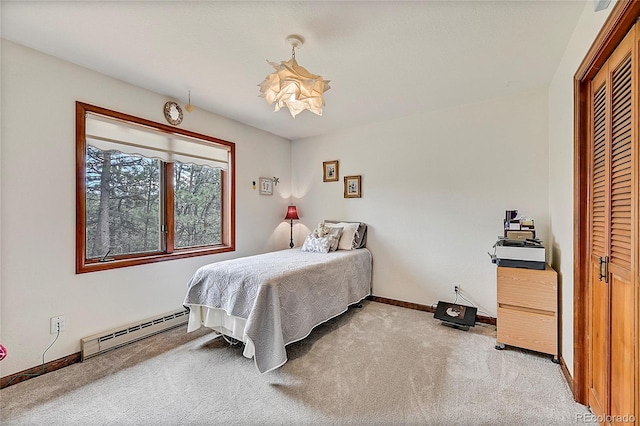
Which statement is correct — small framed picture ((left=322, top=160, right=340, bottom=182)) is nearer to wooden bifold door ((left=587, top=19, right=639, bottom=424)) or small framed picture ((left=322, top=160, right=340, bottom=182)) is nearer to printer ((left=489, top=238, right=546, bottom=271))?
printer ((left=489, top=238, right=546, bottom=271))

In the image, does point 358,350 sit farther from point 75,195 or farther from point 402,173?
point 75,195

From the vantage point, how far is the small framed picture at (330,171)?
13.4 ft

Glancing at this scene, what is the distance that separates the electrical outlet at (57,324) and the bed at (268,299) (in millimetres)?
894

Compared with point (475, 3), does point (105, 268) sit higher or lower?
lower

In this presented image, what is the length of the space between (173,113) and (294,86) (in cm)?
180

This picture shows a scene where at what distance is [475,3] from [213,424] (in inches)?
112

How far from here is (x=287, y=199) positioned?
4.52m

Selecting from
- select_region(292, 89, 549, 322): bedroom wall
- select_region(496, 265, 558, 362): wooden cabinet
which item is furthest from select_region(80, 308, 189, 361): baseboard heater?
select_region(496, 265, 558, 362): wooden cabinet

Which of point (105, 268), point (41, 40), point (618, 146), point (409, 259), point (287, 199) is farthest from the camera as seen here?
point (287, 199)

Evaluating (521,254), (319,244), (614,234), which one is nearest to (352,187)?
(319,244)

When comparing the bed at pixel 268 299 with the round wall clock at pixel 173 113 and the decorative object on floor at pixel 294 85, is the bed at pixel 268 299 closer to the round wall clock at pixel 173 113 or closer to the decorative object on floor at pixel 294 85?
the decorative object on floor at pixel 294 85

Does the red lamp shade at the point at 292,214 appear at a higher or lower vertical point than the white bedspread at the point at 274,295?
higher

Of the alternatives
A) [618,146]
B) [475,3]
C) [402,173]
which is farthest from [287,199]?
[618,146]

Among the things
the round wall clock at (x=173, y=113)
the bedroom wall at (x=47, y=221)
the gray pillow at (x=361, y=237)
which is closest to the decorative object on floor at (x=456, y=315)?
the gray pillow at (x=361, y=237)
